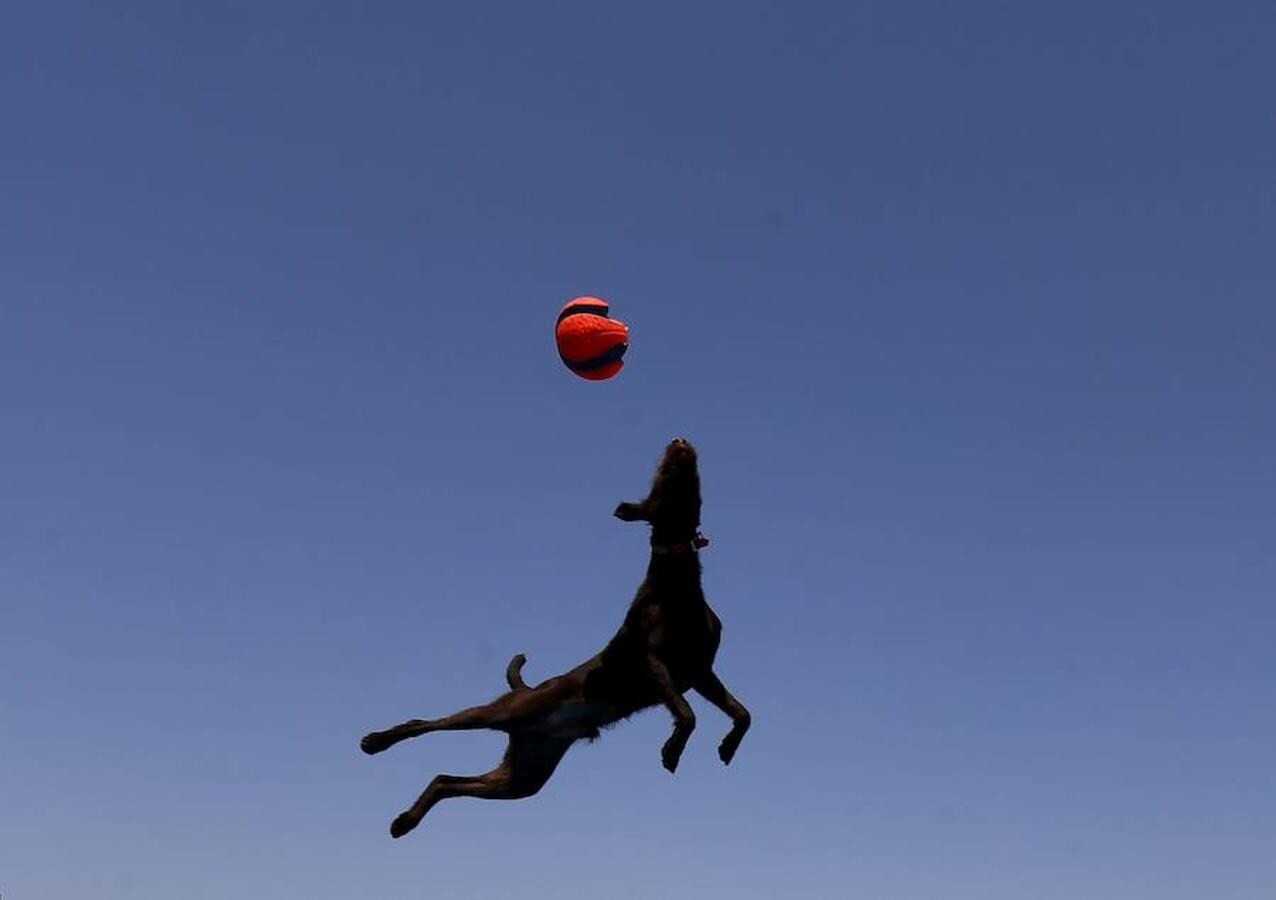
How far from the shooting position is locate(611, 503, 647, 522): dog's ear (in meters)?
15.1

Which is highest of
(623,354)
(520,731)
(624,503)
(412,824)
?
(623,354)

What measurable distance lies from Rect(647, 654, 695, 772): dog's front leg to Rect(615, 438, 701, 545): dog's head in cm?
134

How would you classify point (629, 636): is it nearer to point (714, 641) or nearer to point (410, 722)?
point (714, 641)

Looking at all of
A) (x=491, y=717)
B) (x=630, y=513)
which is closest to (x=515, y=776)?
(x=491, y=717)

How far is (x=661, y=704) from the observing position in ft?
50.4

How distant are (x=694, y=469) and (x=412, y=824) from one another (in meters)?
5.24

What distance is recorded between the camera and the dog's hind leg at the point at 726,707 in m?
14.8

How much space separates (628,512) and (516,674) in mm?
3674

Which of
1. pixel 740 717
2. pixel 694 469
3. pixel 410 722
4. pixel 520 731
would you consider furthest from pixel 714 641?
pixel 410 722

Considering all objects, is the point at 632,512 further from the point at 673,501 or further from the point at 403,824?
the point at 403,824

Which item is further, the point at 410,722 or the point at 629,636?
the point at 410,722

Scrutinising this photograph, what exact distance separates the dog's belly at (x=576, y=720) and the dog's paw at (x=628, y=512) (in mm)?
2359

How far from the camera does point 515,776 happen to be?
662 inches

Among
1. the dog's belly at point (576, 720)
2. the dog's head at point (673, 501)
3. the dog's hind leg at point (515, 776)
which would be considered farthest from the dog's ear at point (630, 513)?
the dog's hind leg at point (515, 776)
